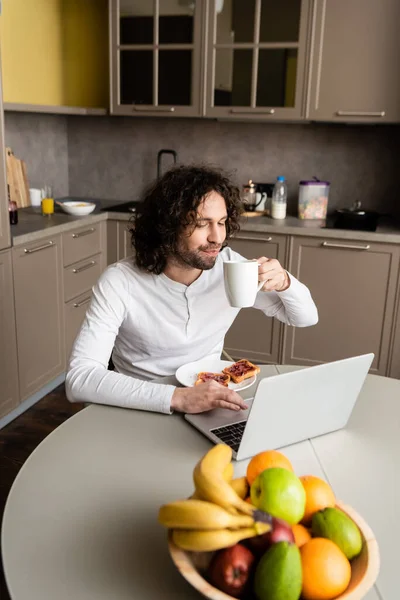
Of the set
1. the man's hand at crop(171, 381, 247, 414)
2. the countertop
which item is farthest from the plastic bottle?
the man's hand at crop(171, 381, 247, 414)

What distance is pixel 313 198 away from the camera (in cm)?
346

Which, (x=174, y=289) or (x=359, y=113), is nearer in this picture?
(x=174, y=289)

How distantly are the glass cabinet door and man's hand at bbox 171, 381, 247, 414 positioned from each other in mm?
2394

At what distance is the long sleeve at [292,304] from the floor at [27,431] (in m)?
1.25

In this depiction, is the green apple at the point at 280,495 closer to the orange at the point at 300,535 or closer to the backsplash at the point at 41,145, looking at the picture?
the orange at the point at 300,535

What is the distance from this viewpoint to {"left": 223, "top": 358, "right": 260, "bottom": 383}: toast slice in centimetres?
137

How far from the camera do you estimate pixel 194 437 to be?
45.9 inches

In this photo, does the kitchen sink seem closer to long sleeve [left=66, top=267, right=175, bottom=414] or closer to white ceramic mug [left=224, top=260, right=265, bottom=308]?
long sleeve [left=66, top=267, right=175, bottom=414]

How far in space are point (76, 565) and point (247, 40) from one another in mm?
3070

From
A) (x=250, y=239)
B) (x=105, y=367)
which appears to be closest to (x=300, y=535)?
(x=105, y=367)

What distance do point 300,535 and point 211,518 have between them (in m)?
0.13

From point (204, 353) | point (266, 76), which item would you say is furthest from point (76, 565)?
point (266, 76)

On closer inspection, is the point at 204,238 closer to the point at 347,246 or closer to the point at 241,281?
the point at 241,281

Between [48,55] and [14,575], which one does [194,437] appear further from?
[48,55]
